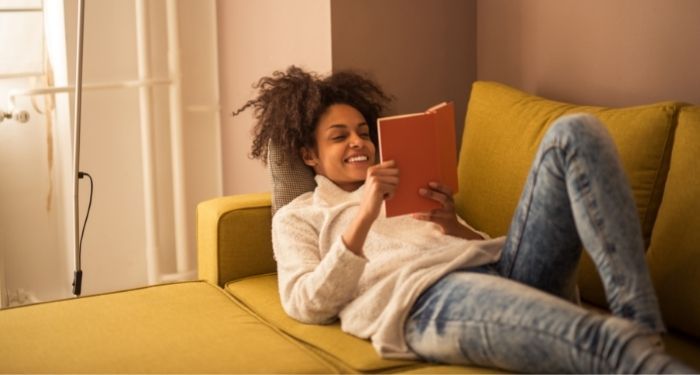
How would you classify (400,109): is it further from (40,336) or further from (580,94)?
(40,336)

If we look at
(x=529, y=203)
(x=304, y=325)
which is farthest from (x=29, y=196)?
(x=529, y=203)

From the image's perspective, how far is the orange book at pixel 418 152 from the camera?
6.48 feet

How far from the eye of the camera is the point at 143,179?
11.3ft

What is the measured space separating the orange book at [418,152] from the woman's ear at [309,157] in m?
0.44

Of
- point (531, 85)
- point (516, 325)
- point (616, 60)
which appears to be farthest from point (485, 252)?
point (531, 85)

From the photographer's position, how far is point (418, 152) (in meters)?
2.02

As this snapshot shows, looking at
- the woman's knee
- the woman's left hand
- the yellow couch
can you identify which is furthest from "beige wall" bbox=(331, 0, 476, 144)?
the woman's knee

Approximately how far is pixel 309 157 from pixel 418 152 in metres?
0.48

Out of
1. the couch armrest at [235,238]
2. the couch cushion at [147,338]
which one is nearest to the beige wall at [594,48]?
the couch armrest at [235,238]

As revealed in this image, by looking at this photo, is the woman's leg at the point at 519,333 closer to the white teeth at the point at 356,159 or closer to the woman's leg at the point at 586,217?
the woman's leg at the point at 586,217

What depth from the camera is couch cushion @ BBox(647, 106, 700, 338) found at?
6.33ft

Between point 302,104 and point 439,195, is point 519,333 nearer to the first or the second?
point 439,195

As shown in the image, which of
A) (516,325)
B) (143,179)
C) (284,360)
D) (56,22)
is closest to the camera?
(516,325)

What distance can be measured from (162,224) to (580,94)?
168cm
